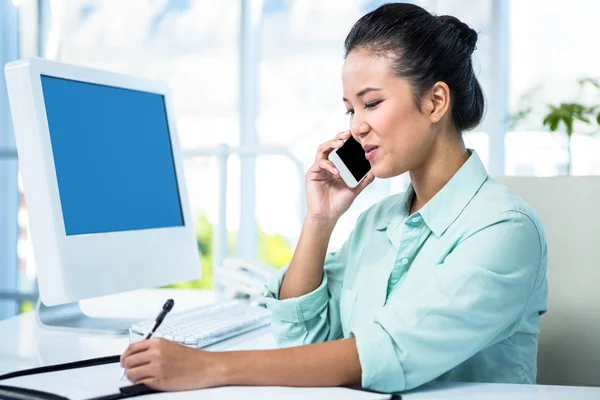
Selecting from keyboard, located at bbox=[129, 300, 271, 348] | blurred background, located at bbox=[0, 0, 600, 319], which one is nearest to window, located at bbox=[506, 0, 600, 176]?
blurred background, located at bbox=[0, 0, 600, 319]

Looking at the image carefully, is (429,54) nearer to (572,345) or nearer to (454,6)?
(572,345)

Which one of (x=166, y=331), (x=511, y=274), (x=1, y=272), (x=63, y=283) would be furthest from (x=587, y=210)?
(x=1, y=272)

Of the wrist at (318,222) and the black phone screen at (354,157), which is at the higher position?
the black phone screen at (354,157)

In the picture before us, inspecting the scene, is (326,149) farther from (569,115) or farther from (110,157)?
(569,115)

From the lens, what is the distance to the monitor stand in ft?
4.54

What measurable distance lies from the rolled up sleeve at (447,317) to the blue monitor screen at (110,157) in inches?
24.2

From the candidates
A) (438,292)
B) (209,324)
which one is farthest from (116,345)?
(438,292)

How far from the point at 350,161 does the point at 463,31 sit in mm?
306

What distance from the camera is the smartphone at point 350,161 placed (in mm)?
1311

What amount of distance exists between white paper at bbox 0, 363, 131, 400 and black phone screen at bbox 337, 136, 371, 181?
1.76 feet

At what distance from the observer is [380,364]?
89cm

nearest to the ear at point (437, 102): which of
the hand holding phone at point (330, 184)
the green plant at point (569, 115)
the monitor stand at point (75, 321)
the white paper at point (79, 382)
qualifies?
the hand holding phone at point (330, 184)

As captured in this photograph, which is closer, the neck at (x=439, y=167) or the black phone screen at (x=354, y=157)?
the neck at (x=439, y=167)

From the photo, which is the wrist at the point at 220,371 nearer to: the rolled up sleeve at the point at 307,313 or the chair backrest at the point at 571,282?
the rolled up sleeve at the point at 307,313
